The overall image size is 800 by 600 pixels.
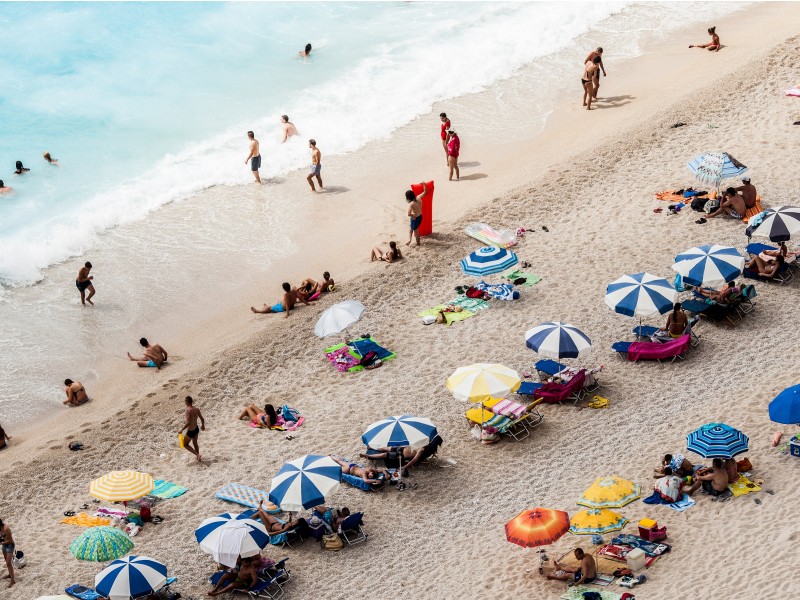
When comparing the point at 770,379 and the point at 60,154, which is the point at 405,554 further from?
the point at 60,154

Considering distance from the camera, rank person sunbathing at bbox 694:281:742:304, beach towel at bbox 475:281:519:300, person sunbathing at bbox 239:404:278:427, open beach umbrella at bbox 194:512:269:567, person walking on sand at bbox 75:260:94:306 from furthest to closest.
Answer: person walking on sand at bbox 75:260:94:306 < beach towel at bbox 475:281:519:300 < person sunbathing at bbox 694:281:742:304 < person sunbathing at bbox 239:404:278:427 < open beach umbrella at bbox 194:512:269:567

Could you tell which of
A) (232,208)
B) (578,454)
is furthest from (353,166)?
(578,454)

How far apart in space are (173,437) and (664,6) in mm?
22465

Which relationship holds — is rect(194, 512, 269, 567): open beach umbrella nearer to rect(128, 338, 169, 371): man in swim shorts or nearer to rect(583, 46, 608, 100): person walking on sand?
rect(128, 338, 169, 371): man in swim shorts

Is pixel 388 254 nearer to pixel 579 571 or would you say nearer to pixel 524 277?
pixel 524 277

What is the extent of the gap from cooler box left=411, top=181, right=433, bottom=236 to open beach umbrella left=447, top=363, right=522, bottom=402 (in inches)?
245

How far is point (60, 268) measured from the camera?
2316 cm

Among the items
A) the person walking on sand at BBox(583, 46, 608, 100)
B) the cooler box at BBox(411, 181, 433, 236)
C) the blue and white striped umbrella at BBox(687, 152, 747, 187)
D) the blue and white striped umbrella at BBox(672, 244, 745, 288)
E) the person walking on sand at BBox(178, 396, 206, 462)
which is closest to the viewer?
the person walking on sand at BBox(178, 396, 206, 462)

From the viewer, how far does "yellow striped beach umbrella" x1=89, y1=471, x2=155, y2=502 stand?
49.9ft

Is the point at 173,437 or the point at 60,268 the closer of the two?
the point at 173,437

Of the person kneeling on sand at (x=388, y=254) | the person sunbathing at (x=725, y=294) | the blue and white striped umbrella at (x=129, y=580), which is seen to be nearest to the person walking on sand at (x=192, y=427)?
the blue and white striped umbrella at (x=129, y=580)

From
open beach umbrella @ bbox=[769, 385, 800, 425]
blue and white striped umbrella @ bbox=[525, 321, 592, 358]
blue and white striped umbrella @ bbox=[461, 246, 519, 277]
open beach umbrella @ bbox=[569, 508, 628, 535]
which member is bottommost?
open beach umbrella @ bbox=[569, 508, 628, 535]

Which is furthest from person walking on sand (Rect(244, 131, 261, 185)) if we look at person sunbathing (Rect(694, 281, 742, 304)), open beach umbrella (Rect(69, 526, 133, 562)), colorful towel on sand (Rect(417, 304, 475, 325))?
open beach umbrella (Rect(69, 526, 133, 562))

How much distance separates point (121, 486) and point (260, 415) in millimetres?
2999
